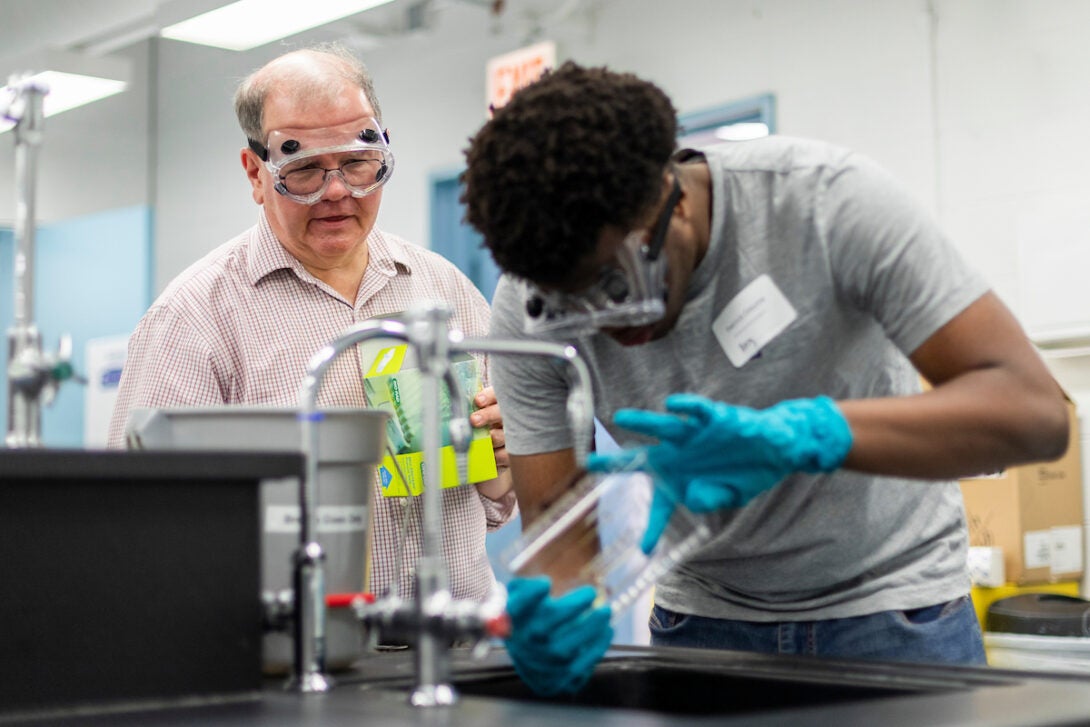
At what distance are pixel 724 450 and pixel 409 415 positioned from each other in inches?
27.7

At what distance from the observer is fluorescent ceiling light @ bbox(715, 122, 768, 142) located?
4.55 meters

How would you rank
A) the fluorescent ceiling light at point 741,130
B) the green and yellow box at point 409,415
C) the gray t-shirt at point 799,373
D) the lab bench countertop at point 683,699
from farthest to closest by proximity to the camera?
the fluorescent ceiling light at point 741,130 → the green and yellow box at point 409,415 → the gray t-shirt at point 799,373 → the lab bench countertop at point 683,699

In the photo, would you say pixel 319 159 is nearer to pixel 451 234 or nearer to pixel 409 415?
A: pixel 409 415

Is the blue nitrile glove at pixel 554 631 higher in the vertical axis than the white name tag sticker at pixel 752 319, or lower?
lower

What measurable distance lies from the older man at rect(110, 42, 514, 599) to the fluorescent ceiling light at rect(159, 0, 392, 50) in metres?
1.63

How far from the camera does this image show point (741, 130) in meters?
4.67

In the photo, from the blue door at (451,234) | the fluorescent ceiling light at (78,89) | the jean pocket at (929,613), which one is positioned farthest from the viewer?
the blue door at (451,234)

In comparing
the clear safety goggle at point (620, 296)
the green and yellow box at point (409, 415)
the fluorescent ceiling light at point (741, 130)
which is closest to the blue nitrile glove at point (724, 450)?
the clear safety goggle at point (620, 296)

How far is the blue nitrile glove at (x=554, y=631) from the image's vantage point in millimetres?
1132

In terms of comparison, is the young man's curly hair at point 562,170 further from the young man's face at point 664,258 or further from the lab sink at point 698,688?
the lab sink at point 698,688

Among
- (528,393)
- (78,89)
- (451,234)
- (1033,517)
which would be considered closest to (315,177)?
(528,393)

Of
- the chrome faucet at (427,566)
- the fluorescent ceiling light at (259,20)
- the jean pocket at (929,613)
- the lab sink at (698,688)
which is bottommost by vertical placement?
the lab sink at (698,688)

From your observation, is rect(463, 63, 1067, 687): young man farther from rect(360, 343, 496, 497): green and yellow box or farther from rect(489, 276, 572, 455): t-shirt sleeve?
rect(360, 343, 496, 497): green and yellow box

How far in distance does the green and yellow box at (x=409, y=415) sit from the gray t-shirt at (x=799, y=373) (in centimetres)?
27
